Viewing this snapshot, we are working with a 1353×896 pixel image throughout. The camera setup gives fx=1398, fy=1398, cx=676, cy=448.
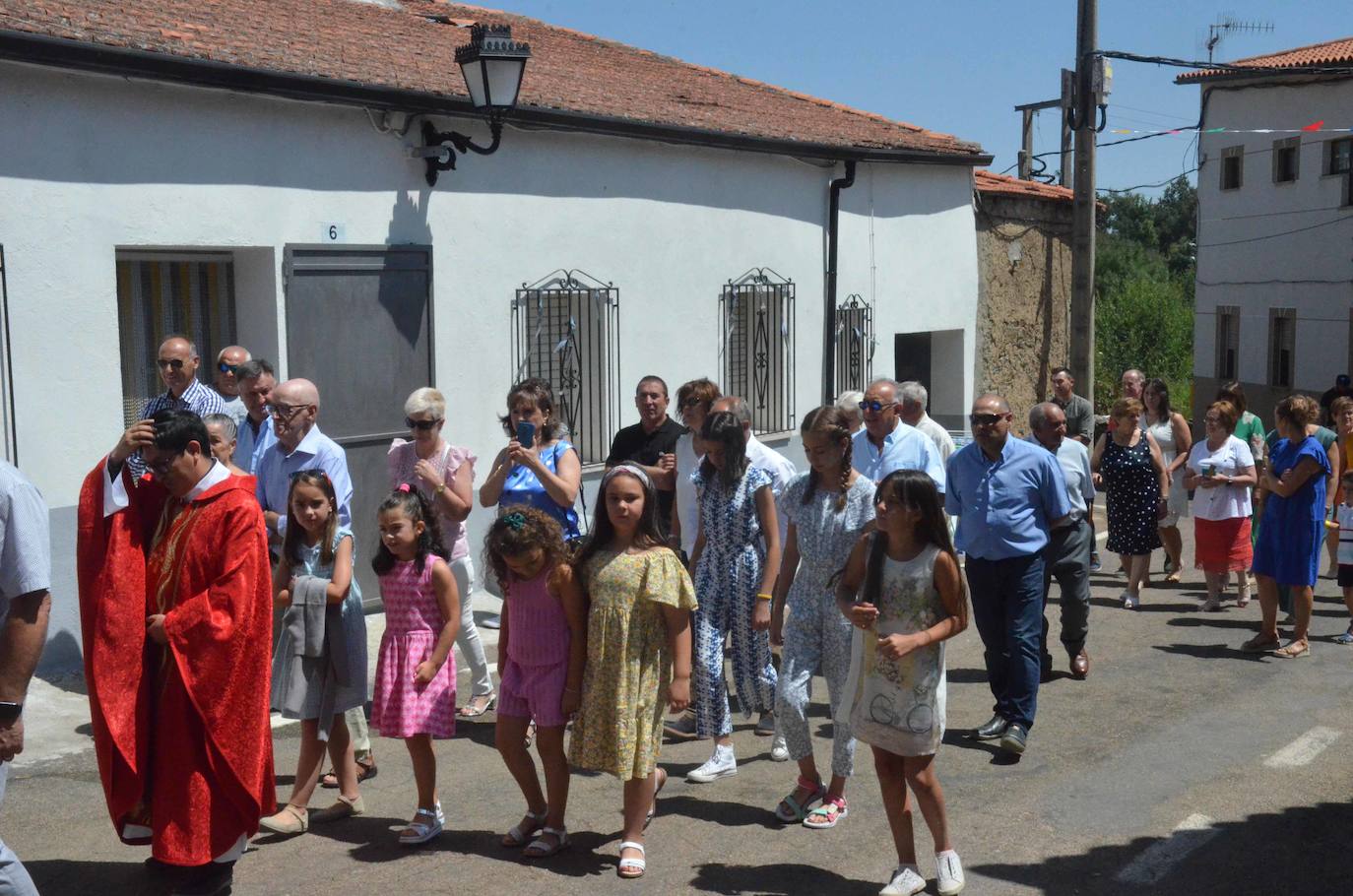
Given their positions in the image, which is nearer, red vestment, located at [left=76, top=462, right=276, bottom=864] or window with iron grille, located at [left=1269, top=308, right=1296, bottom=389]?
red vestment, located at [left=76, top=462, right=276, bottom=864]

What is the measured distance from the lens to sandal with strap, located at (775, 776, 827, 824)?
563 centimetres

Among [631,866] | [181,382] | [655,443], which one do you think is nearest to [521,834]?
[631,866]

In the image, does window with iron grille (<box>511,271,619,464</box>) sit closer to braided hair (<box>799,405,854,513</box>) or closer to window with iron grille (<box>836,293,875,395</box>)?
window with iron grille (<box>836,293,875,395</box>)

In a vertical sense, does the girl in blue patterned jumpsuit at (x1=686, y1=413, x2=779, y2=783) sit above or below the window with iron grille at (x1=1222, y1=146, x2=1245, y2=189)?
below

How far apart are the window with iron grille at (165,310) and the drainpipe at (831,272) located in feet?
20.8

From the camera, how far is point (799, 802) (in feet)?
18.6

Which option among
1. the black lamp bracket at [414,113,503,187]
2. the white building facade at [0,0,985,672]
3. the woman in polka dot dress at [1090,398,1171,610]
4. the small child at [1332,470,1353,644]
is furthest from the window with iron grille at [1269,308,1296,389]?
the black lamp bracket at [414,113,503,187]

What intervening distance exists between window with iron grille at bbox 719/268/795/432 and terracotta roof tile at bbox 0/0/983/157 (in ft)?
4.57

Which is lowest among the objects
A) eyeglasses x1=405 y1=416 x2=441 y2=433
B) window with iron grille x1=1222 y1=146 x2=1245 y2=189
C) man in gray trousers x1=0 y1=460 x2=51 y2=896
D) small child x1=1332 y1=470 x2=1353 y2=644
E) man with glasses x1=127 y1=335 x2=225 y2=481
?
small child x1=1332 y1=470 x2=1353 y2=644

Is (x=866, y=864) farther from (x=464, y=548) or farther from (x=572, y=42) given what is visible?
(x=572, y=42)

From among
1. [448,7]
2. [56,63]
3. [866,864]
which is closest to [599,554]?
[866,864]

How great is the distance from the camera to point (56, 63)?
7383 millimetres

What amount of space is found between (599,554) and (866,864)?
1516 mm

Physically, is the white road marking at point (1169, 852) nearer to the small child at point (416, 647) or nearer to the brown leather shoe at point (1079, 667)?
the brown leather shoe at point (1079, 667)
